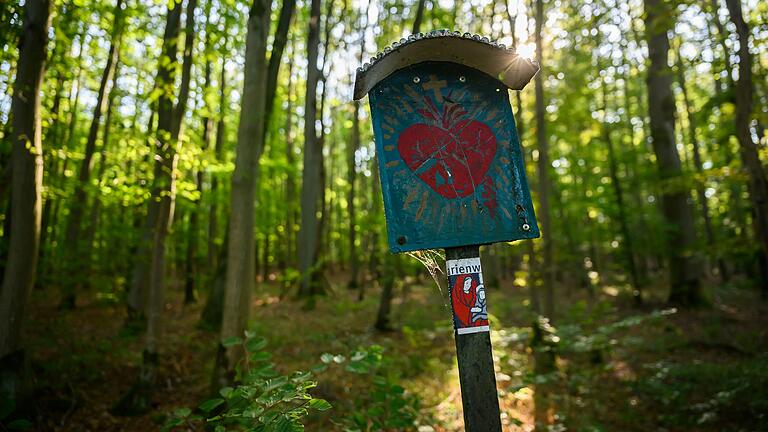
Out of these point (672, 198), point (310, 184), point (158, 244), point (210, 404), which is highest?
point (310, 184)

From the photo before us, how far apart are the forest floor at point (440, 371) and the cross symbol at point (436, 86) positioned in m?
1.88

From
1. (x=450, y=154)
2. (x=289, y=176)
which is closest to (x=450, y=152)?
(x=450, y=154)

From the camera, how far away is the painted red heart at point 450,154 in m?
2.27

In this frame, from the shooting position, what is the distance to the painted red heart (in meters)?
2.27

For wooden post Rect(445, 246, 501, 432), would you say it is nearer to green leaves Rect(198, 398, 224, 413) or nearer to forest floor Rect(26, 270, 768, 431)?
forest floor Rect(26, 270, 768, 431)

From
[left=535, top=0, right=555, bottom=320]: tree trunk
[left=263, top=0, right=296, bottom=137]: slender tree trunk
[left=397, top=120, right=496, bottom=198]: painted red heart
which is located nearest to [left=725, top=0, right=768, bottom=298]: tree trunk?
[left=535, top=0, right=555, bottom=320]: tree trunk

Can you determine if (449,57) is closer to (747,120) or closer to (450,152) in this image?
(450,152)

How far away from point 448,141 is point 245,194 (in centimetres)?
342

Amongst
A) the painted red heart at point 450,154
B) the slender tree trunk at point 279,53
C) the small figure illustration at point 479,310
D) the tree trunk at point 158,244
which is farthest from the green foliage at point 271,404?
the slender tree trunk at point 279,53

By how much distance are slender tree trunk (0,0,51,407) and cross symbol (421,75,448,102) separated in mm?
4620

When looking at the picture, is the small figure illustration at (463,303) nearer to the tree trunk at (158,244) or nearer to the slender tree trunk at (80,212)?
the tree trunk at (158,244)

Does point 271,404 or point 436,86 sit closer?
point 271,404

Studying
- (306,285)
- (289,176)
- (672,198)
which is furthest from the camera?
(289,176)

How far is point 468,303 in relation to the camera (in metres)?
2.17
